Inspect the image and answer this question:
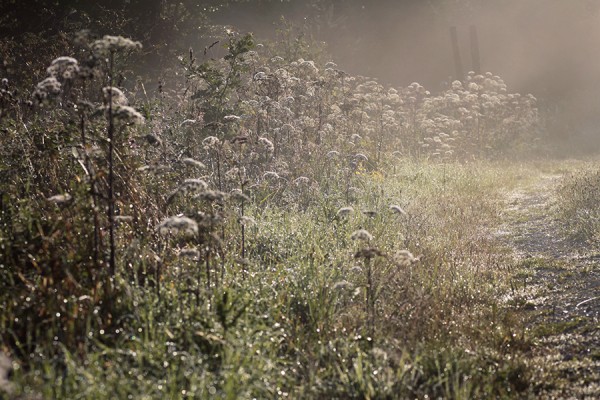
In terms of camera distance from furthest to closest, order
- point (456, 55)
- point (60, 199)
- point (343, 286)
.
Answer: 1. point (456, 55)
2. point (343, 286)
3. point (60, 199)

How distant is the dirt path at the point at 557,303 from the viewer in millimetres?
4109

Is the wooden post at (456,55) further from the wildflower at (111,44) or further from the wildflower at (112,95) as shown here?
the wildflower at (111,44)

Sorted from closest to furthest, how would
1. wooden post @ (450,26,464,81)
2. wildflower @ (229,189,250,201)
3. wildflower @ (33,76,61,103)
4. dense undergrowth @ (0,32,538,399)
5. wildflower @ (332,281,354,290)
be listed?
dense undergrowth @ (0,32,538,399) < wildflower @ (33,76,61,103) < wildflower @ (332,281,354,290) < wildflower @ (229,189,250,201) < wooden post @ (450,26,464,81)

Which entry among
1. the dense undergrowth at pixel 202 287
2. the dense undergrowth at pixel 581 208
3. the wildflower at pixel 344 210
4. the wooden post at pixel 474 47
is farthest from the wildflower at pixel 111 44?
the wooden post at pixel 474 47

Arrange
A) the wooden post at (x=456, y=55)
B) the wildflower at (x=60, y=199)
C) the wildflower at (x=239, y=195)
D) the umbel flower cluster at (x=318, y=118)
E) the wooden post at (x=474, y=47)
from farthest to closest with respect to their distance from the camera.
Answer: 1. the wooden post at (x=474, y=47)
2. the wooden post at (x=456, y=55)
3. the umbel flower cluster at (x=318, y=118)
4. the wildflower at (x=239, y=195)
5. the wildflower at (x=60, y=199)

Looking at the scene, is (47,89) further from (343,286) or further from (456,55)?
(456,55)

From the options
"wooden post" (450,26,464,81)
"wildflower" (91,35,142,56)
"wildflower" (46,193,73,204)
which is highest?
"wooden post" (450,26,464,81)

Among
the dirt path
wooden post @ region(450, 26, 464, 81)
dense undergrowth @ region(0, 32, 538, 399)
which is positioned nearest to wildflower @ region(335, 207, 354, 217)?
dense undergrowth @ region(0, 32, 538, 399)

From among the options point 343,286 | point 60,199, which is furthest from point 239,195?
point 60,199

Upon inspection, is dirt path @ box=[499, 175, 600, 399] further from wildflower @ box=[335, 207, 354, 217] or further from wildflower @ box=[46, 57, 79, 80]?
wildflower @ box=[46, 57, 79, 80]

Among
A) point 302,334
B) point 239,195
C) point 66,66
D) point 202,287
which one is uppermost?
point 66,66

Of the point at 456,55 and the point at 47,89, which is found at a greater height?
the point at 456,55

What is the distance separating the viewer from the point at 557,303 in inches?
223

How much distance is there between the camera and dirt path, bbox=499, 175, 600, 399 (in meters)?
4.11
